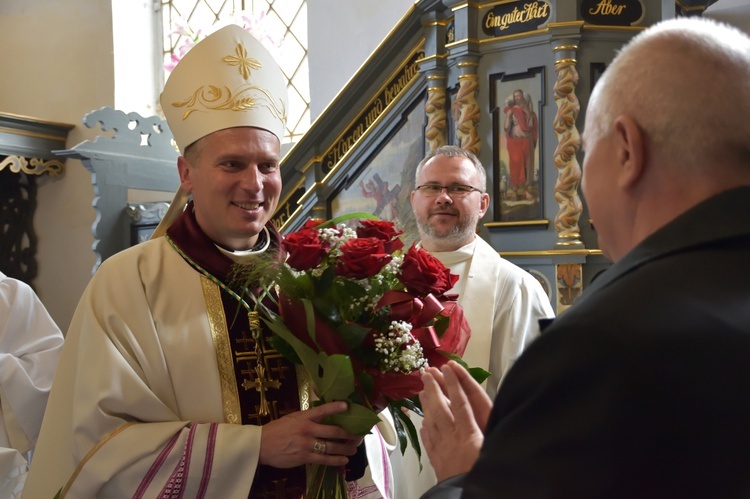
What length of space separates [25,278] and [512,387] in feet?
37.1

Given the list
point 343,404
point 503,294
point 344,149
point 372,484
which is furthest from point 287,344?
point 344,149

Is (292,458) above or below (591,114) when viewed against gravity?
below

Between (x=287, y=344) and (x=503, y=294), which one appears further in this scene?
(x=503, y=294)

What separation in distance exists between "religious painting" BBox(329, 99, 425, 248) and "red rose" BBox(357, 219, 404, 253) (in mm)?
4335

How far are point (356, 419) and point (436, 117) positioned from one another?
464 centimetres

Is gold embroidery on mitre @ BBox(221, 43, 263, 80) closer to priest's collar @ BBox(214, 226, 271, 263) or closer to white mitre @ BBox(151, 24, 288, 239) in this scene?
white mitre @ BBox(151, 24, 288, 239)

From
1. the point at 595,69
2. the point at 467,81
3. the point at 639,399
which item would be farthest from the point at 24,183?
the point at 639,399

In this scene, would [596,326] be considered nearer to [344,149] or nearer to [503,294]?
[503,294]

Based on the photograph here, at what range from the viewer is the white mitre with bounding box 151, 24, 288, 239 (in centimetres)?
Result: 259

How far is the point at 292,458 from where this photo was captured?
2137 mm

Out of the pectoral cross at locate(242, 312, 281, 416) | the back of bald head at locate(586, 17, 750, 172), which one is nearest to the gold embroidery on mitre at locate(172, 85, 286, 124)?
the pectoral cross at locate(242, 312, 281, 416)

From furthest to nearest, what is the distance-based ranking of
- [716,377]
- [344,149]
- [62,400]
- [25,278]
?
[25,278], [344,149], [62,400], [716,377]

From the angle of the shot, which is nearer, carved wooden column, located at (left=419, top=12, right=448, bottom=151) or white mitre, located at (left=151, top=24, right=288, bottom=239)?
white mitre, located at (left=151, top=24, right=288, bottom=239)

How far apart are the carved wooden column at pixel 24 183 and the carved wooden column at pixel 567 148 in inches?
278
